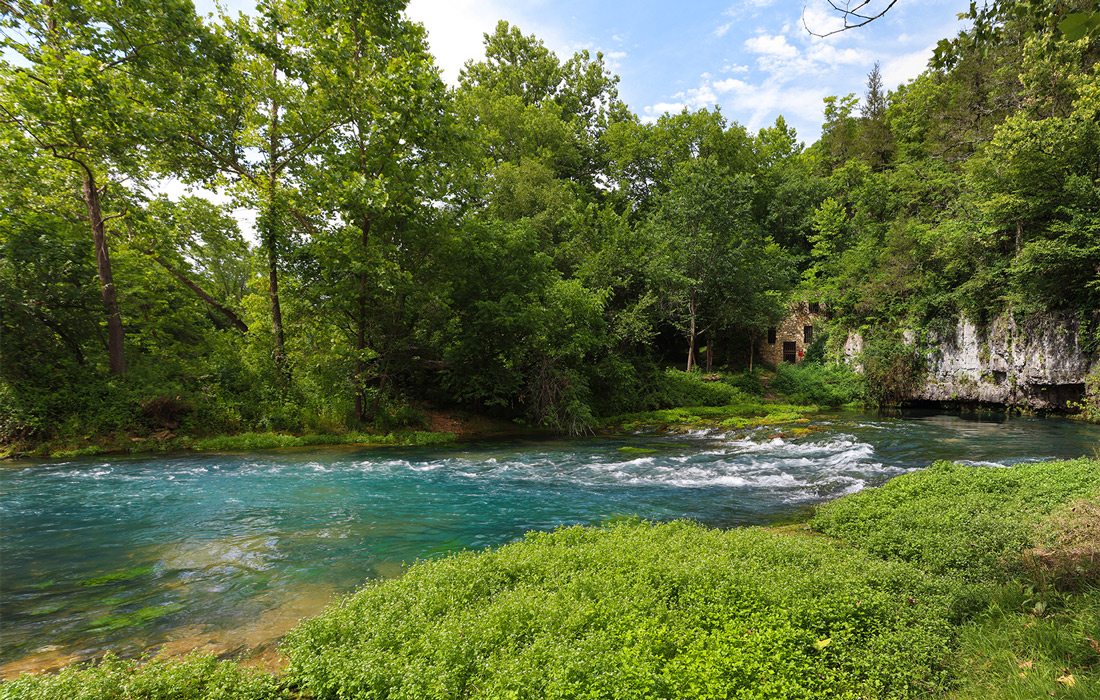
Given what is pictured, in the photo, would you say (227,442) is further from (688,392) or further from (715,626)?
(688,392)

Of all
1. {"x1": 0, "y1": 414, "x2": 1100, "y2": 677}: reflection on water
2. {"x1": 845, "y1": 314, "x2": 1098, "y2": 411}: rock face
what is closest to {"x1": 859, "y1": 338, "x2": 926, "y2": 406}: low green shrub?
{"x1": 845, "y1": 314, "x2": 1098, "y2": 411}: rock face

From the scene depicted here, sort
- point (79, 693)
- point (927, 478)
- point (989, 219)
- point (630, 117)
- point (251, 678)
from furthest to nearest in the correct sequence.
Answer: point (630, 117)
point (989, 219)
point (927, 478)
point (251, 678)
point (79, 693)

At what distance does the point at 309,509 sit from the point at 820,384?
96.6ft

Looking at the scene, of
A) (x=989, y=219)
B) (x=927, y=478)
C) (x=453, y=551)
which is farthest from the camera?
(x=989, y=219)

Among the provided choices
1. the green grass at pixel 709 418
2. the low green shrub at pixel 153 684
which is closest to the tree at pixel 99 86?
the low green shrub at pixel 153 684

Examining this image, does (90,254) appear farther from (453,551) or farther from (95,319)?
(453,551)

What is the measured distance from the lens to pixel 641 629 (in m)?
4.24

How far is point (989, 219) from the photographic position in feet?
75.5

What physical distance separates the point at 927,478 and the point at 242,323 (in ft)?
81.9

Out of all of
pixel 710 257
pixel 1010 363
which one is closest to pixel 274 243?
pixel 710 257

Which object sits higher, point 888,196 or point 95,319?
point 888,196

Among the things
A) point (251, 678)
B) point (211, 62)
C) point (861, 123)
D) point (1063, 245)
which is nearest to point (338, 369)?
point (211, 62)

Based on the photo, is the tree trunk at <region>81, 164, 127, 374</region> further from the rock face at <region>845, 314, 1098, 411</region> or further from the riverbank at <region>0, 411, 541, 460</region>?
the rock face at <region>845, 314, 1098, 411</region>

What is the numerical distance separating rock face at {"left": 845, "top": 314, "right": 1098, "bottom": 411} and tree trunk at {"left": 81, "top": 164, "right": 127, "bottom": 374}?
1373 inches
